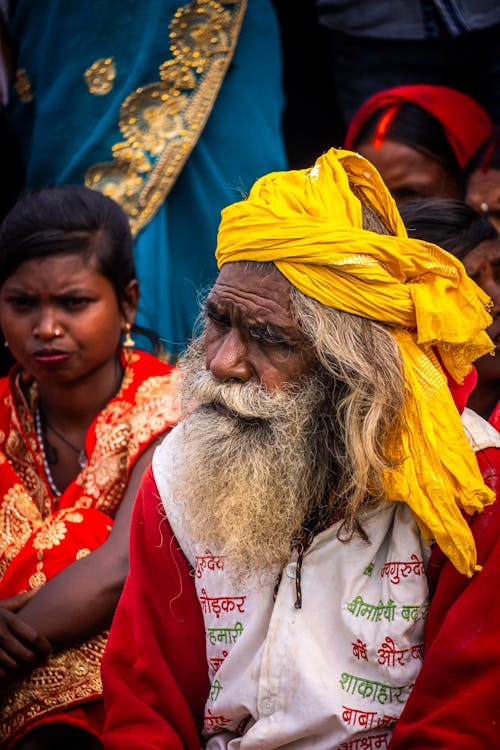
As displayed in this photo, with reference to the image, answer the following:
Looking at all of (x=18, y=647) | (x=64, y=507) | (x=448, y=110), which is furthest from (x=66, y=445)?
(x=448, y=110)

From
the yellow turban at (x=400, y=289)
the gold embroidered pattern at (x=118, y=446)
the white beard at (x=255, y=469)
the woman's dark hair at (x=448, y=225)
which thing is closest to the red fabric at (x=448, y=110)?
the woman's dark hair at (x=448, y=225)

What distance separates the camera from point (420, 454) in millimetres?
2684

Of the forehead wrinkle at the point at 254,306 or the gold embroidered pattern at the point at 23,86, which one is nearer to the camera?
the forehead wrinkle at the point at 254,306

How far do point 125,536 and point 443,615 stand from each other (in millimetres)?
1310

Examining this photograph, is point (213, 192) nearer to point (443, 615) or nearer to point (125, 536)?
point (125, 536)

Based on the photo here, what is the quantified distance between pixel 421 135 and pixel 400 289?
7.68 ft

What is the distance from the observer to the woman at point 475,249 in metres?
3.61

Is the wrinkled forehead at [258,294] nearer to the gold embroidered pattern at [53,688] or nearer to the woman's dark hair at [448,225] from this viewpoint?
the woman's dark hair at [448,225]

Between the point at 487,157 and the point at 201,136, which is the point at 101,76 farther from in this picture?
the point at 487,157

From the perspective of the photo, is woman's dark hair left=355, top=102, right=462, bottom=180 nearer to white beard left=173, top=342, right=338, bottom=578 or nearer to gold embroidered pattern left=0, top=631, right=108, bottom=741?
white beard left=173, top=342, right=338, bottom=578

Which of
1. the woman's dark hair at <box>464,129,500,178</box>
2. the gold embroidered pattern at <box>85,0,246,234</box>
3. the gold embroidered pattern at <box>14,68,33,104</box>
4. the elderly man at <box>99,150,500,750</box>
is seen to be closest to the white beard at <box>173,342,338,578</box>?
the elderly man at <box>99,150,500,750</box>

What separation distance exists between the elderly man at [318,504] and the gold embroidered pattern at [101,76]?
244cm

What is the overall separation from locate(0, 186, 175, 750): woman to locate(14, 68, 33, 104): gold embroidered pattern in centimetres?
123

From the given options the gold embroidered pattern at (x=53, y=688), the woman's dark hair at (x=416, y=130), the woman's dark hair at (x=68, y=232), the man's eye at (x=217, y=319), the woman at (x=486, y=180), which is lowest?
the gold embroidered pattern at (x=53, y=688)
